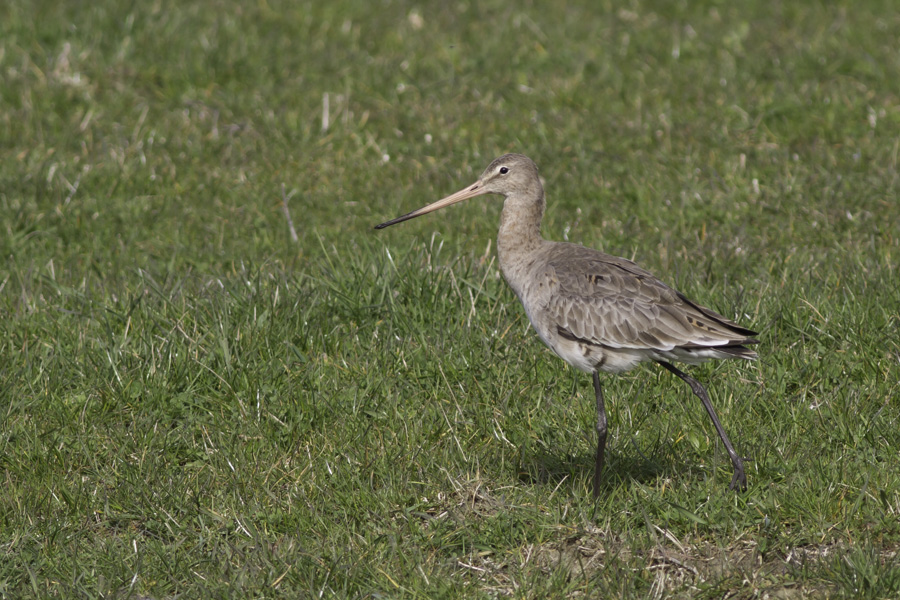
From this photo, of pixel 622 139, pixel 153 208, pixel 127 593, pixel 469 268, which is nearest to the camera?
pixel 127 593

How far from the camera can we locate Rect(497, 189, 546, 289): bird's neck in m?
5.54

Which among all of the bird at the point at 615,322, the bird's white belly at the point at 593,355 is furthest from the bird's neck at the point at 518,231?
the bird's white belly at the point at 593,355

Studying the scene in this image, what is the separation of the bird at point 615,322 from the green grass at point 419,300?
1.40 ft

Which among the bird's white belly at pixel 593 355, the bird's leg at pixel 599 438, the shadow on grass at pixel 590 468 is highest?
the bird's white belly at pixel 593 355

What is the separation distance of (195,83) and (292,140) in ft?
4.34

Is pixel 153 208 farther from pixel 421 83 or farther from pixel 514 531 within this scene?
pixel 514 531

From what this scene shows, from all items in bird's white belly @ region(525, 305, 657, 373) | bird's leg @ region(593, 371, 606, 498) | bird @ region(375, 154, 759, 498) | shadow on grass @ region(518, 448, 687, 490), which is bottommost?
shadow on grass @ region(518, 448, 687, 490)

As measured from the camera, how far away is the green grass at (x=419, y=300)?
15.2 ft

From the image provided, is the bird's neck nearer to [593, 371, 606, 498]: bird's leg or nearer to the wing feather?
the wing feather

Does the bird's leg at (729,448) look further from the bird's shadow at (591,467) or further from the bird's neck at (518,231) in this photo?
the bird's neck at (518,231)

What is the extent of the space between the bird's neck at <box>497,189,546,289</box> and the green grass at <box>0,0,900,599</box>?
609 millimetres

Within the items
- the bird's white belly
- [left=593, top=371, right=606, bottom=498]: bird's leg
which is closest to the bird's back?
the bird's white belly

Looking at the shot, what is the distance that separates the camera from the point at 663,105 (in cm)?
911

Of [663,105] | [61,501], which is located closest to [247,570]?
[61,501]
